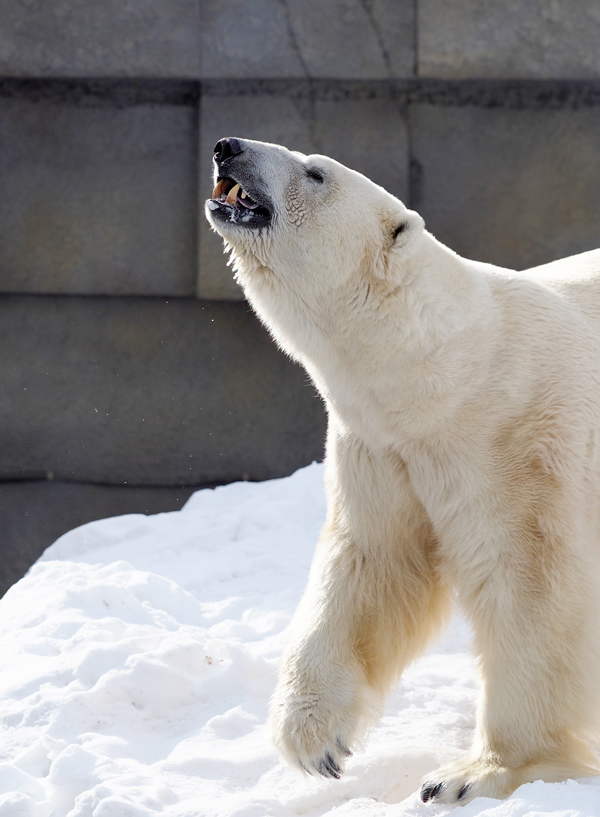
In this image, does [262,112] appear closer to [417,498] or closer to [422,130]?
[422,130]

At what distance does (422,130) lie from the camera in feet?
16.0

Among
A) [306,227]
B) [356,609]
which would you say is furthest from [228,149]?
[356,609]

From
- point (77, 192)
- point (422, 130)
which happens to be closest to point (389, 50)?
point (422, 130)

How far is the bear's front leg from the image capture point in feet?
6.03

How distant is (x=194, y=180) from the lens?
4895 millimetres

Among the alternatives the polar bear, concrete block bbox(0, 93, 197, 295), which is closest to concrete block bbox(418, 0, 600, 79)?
concrete block bbox(0, 93, 197, 295)

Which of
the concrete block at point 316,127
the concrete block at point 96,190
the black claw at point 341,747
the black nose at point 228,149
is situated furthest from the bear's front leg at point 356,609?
the concrete block at point 96,190

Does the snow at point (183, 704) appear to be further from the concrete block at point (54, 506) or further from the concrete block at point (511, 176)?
the concrete block at point (511, 176)

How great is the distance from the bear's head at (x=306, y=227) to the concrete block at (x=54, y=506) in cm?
372

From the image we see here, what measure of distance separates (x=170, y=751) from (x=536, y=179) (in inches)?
154

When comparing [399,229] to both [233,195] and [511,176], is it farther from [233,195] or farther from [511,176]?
[511,176]

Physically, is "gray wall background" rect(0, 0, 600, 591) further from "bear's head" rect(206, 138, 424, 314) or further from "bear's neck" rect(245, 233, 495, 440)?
"bear's neck" rect(245, 233, 495, 440)

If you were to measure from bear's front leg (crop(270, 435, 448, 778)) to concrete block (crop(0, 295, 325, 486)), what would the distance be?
326 cm

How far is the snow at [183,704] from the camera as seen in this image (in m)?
1.79
